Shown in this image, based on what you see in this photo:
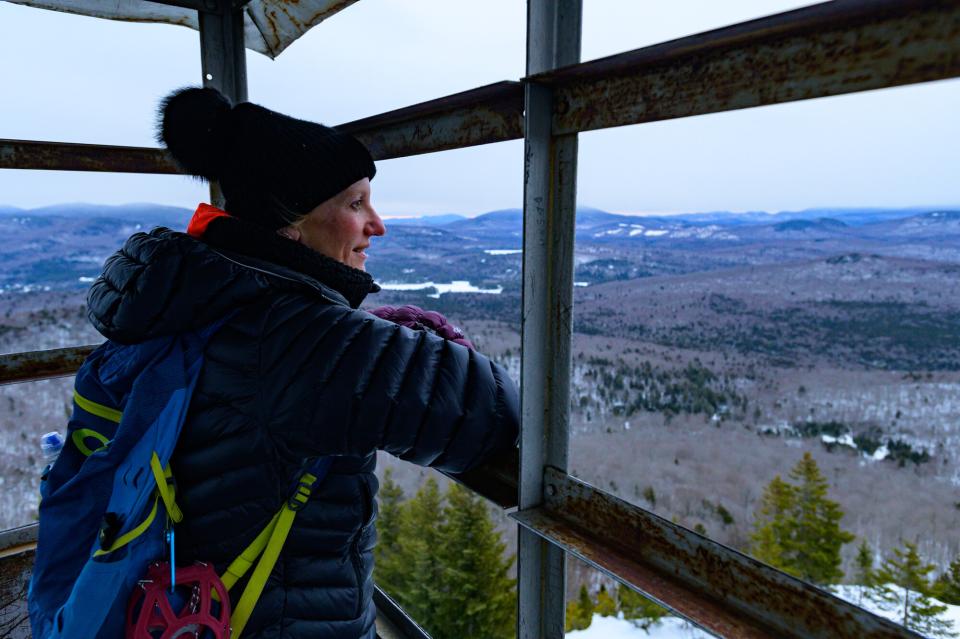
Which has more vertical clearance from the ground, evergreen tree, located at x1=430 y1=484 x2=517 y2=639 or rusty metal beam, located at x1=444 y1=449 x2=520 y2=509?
rusty metal beam, located at x1=444 y1=449 x2=520 y2=509

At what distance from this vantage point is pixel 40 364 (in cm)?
312

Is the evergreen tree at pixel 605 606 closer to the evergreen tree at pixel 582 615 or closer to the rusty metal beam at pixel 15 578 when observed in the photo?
the evergreen tree at pixel 582 615

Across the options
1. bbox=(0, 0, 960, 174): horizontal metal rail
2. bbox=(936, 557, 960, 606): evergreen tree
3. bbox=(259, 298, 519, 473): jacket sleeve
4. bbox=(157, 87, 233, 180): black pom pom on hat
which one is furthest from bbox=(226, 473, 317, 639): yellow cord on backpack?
bbox=(936, 557, 960, 606): evergreen tree

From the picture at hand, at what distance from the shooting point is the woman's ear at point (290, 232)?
151 centimetres

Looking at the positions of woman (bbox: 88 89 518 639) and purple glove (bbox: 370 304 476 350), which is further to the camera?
purple glove (bbox: 370 304 476 350)

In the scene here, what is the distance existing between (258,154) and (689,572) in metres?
1.42

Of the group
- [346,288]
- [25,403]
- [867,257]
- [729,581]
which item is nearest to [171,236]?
[346,288]

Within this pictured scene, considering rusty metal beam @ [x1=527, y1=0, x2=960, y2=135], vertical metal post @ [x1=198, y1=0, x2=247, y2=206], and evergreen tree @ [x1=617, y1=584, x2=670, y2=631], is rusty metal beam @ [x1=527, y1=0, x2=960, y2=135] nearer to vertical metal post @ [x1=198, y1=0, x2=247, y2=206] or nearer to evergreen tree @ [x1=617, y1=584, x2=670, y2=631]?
vertical metal post @ [x1=198, y1=0, x2=247, y2=206]

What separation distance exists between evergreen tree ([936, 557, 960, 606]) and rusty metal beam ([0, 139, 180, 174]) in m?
26.4

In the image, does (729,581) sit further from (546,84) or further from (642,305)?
(642,305)

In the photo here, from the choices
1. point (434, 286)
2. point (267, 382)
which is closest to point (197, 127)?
point (267, 382)

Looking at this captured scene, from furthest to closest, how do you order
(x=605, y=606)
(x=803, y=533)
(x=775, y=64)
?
(x=605, y=606), (x=803, y=533), (x=775, y=64)

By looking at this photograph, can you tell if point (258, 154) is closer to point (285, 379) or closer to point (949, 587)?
point (285, 379)

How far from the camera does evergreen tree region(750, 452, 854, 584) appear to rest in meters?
27.5
